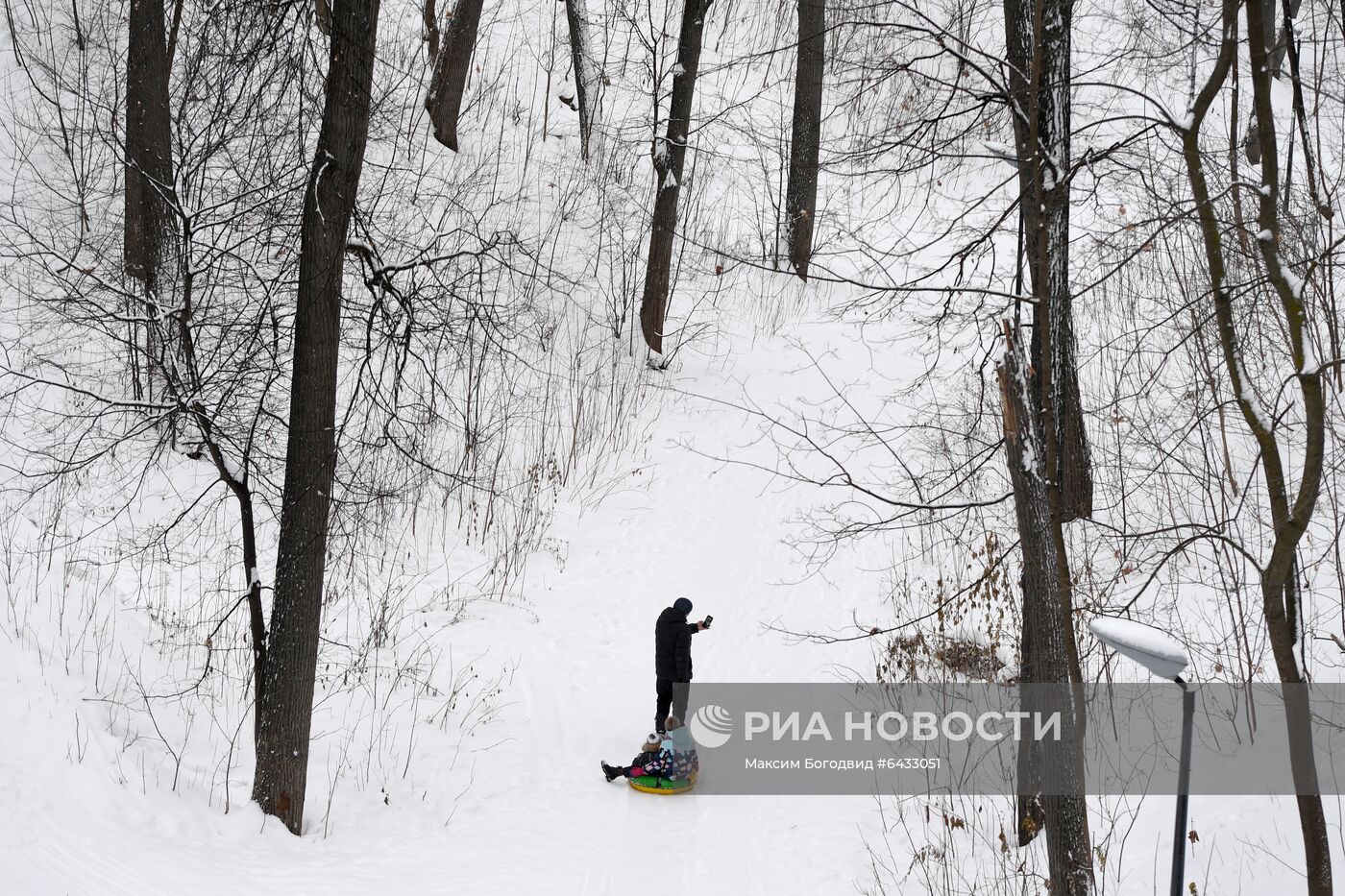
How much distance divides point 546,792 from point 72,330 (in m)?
9.60

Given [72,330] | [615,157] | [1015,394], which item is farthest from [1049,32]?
[615,157]

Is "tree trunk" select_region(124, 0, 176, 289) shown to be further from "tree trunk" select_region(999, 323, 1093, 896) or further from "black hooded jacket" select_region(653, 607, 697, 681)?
"tree trunk" select_region(999, 323, 1093, 896)

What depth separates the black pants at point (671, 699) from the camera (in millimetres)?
7625

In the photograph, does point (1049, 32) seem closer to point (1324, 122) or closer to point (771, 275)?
point (771, 275)

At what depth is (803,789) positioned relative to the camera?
721 centimetres

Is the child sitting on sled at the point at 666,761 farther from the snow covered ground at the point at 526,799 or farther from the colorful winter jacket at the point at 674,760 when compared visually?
the snow covered ground at the point at 526,799

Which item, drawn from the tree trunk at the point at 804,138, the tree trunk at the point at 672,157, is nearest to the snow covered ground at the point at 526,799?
the tree trunk at the point at 672,157

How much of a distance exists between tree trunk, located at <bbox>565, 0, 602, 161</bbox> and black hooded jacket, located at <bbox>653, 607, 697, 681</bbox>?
1196cm

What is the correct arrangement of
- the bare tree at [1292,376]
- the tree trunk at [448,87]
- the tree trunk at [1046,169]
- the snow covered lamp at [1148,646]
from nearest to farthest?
the snow covered lamp at [1148,646]
the bare tree at [1292,376]
the tree trunk at [1046,169]
the tree trunk at [448,87]

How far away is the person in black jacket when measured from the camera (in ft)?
25.2

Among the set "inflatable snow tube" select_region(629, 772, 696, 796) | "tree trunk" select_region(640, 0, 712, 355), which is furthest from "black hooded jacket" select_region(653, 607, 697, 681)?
"tree trunk" select_region(640, 0, 712, 355)

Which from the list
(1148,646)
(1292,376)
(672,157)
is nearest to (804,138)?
(672,157)

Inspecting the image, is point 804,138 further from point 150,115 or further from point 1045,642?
point 1045,642

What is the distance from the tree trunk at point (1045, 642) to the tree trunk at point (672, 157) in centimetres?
910
